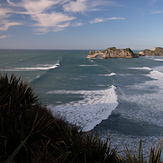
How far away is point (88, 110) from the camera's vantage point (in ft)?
41.6

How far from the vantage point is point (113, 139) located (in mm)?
8430

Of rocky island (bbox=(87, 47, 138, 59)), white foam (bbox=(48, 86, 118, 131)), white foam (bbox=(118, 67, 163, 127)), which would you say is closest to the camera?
white foam (bbox=(48, 86, 118, 131))

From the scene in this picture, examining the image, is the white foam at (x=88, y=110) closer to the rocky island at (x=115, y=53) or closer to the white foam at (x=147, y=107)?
the white foam at (x=147, y=107)

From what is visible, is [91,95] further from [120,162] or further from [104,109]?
[120,162]

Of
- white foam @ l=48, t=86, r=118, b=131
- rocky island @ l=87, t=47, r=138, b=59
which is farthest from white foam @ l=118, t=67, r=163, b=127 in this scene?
rocky island @ l=87, t=47, r=138, b=59

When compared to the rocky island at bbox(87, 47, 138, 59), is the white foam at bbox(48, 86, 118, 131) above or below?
below

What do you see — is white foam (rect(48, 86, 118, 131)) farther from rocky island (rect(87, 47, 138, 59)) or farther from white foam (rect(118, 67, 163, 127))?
rocky island (rect(87, 47, 138, 59))

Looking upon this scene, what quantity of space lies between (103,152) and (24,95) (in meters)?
3.60

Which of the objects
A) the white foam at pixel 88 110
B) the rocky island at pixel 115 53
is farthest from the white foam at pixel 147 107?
the rocky island at pixel 115 53

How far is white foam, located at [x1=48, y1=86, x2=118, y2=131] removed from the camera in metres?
10.6

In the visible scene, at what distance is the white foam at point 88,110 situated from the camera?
10.6m

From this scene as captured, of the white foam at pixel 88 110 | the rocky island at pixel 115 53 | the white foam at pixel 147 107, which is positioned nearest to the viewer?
the white foam at pixel 88 110

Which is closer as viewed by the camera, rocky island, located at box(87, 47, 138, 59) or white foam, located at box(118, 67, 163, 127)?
white foam, located at box(118, 67, 163, 127)

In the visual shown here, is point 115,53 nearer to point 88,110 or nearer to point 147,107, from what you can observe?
point 147,107
